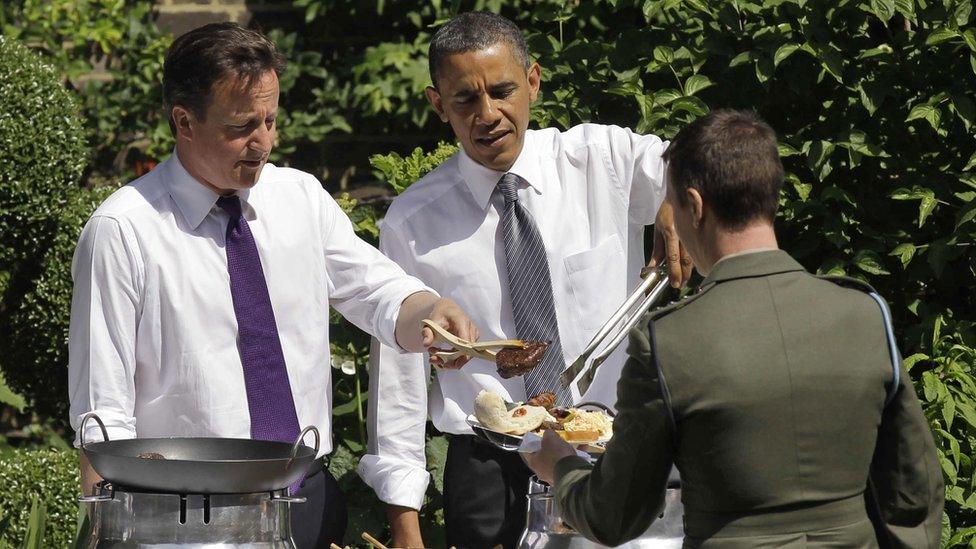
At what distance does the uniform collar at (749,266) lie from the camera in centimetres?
207

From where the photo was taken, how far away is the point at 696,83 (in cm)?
392

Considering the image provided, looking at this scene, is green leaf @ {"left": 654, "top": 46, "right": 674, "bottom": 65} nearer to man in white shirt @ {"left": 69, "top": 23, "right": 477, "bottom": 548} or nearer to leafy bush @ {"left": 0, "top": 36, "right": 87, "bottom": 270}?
man in white shirt @ {"left": 69, "top": 23, "right": 477, "bottom": 548}

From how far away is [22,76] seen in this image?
4660 mm

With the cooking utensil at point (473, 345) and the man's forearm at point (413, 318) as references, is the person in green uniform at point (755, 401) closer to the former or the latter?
the cooking utensil at point (473, 345)

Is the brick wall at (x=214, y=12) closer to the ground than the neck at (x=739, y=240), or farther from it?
farther from it

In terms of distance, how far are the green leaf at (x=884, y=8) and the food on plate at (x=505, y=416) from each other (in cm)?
177

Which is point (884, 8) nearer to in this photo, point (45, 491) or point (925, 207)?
point (925, 207)

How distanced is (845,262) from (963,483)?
0.72 m

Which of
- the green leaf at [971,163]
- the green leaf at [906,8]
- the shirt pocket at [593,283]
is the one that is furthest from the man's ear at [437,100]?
the green leaf at [971,163]

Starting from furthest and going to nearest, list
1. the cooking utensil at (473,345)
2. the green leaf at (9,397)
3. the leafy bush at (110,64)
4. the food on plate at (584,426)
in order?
the leafy bush at (110,64) < the green leaf at (9,397) < the cooking utensil at (473,345) < the food on plate at (584,426)

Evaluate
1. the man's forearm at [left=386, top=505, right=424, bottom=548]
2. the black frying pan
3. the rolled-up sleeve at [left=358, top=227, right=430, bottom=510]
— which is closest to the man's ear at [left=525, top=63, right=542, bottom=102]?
the rolled-up sleeve at [left=358, top=227, right=430, bottom=510]

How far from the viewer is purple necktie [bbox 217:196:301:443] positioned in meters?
2.77

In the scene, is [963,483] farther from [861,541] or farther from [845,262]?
[861,541]

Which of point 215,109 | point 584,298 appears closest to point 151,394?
point 215,109
